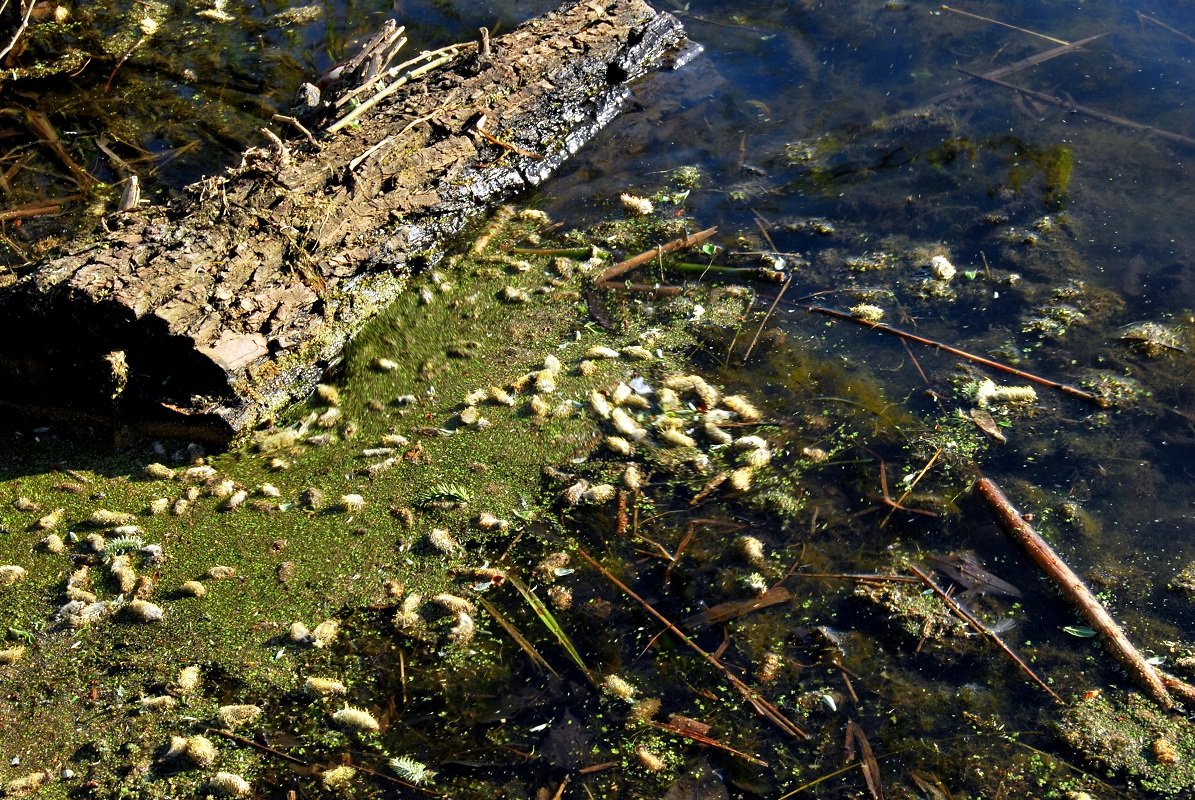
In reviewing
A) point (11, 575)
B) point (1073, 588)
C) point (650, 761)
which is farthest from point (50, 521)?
point (1073, 588)

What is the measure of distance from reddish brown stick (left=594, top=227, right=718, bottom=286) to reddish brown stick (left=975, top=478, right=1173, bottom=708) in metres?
1.95

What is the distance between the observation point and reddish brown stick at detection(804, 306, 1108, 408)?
407 cm

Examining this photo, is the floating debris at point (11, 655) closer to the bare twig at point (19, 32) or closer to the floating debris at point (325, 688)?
the floating debris at point (325, 688)

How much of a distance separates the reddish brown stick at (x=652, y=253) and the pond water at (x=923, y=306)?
0.16 meters

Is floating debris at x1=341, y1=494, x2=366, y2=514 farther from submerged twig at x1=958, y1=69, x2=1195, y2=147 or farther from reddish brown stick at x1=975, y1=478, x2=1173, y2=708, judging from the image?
submerged twig at x1=958, y1=69, x2=1195, y2=147

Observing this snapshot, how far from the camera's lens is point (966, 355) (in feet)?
14.0

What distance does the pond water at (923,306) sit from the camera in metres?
3.08

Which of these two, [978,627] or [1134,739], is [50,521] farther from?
[1134,739]

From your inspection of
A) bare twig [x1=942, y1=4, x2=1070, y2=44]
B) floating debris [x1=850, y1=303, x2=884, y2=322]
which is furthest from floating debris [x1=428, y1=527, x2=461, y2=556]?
bare twig [x1=942, y1=4, x2=1070, y2=44]

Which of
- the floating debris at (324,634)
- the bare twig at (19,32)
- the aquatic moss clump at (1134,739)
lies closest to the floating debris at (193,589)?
the floating debris at (324,634)

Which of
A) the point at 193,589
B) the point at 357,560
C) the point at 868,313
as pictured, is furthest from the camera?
the point at 868,313

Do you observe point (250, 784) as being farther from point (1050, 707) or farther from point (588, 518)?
point (1050, 707)

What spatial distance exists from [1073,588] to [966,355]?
1268 mm

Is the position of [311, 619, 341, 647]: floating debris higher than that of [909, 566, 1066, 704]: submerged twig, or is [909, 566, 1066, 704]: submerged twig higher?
[311, 619, 341, 647]: floating debris
